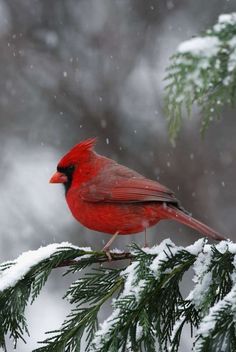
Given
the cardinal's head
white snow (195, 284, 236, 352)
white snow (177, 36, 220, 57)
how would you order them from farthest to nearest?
the cardinal's head → white snow (195, 284, 236, 352) → white snow (177, 36, 220, 57)

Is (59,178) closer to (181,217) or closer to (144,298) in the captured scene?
(181,217)

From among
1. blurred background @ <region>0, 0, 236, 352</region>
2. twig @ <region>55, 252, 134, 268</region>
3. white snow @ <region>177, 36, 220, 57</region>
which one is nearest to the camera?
white snow @ <region>177, 36, 220, 57</region>

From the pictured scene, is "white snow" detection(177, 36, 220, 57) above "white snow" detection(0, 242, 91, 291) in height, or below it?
above

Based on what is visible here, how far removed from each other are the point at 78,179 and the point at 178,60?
170cm

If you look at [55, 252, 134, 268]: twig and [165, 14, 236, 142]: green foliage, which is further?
[55, 252, 134, 268]: twig

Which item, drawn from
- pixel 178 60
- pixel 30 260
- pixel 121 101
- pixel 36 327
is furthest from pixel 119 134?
pixel 178 60

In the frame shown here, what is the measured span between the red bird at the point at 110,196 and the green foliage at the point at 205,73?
1.23 meters

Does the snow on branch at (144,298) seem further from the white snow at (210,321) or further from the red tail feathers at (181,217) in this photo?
the red tail feathers at (181,217)

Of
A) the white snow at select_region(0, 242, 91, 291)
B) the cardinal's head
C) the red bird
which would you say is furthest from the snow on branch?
the cardinal's head

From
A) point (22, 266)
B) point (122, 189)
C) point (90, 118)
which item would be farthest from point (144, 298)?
point (90, 118)

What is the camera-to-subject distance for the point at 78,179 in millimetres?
2838

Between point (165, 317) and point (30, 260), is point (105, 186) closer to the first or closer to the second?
point (30, 260)

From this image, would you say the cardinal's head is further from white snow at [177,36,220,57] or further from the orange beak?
white snow at [177,36,220,57]

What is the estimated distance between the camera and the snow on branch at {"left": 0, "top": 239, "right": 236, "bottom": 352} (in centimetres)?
153
